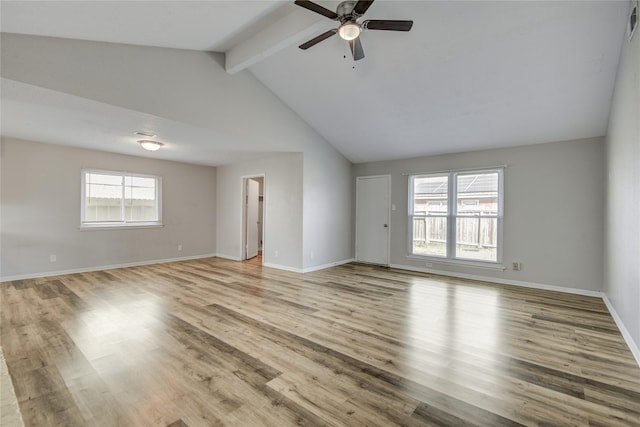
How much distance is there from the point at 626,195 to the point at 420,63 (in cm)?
261

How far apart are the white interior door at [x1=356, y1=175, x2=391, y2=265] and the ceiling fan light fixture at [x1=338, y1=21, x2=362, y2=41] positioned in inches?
158

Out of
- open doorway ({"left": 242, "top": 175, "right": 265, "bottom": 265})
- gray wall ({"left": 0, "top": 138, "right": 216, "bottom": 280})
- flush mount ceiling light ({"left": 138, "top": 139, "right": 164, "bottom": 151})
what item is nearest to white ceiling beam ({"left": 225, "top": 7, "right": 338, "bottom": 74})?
flush mount ceiling light ({"left": 138, "top": 139, "right": 164, "bottom": 151})

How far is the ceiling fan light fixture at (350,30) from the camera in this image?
2.62 meters

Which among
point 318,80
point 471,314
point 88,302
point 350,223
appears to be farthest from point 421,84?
point 88,302

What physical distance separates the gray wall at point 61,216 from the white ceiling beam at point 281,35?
3911 mm

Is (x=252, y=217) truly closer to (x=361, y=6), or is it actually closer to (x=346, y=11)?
(x=346, y=11)

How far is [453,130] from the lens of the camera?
15.8ft

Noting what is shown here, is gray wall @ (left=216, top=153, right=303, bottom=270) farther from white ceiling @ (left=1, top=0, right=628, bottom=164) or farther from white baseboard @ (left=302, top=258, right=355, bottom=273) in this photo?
white ceiling @ (left=1, top=0, right=628, bottom=164)

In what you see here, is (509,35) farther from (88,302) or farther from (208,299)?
(88,302)

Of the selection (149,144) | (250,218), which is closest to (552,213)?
(250,218)

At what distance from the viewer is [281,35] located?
3363mm

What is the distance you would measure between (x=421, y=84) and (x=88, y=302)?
5.39 m

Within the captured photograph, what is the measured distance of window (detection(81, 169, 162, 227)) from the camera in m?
5.70

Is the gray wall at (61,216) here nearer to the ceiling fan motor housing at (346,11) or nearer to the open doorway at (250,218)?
the open doorway at (250,218)
